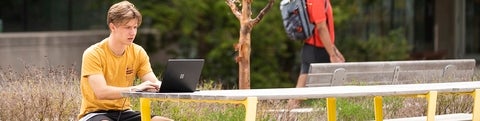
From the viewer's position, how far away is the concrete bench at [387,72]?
436 inches

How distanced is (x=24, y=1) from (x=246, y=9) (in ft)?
43.7

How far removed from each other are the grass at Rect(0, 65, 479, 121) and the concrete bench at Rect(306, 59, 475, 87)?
0.26m

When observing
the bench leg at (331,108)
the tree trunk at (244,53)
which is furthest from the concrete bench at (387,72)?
the bench leg at (331,108)

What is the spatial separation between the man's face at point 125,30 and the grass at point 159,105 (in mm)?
2077

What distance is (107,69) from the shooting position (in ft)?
24.4

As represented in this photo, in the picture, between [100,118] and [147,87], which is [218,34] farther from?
[147,87]

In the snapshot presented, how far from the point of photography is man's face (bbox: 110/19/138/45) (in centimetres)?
727

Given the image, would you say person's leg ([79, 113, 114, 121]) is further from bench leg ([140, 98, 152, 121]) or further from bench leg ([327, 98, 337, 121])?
bench leg ([327, 98, 337, 121])

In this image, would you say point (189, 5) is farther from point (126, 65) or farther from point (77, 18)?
point (126, 65)

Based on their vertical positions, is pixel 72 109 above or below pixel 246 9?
below

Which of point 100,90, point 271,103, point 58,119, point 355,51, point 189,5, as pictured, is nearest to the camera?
point 100,90

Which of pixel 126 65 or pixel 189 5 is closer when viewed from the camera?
pixel 126 65

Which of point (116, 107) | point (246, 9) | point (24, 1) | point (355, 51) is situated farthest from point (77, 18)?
point (116, 107)

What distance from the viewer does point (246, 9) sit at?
11.0 m
